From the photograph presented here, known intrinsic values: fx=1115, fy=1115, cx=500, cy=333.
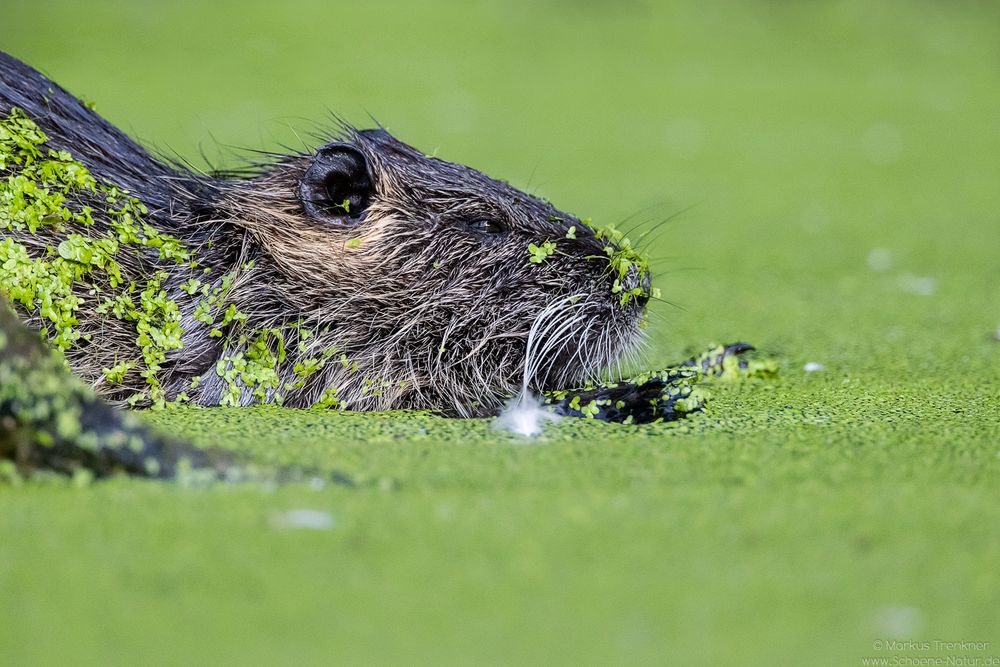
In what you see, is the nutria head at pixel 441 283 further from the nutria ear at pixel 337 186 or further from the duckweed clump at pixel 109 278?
the duckweed clump at pixel 109 278

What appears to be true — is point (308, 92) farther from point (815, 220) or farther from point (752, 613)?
point (752, 613)

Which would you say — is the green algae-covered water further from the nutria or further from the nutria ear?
the nutria ear

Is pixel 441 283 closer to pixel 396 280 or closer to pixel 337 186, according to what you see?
pixel 396 280

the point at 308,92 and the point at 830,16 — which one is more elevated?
the point at 830,16

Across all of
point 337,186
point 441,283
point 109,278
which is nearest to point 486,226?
point 441,283

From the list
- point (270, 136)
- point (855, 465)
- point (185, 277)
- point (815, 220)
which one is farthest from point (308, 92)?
point (855, 465)

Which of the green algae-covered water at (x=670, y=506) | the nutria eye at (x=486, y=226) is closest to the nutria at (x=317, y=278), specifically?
the nutria eye at (x=486, y=226)

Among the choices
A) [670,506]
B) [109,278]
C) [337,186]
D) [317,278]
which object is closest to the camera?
[670,506]
